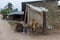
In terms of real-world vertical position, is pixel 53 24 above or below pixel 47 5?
below

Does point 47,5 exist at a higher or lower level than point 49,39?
higher

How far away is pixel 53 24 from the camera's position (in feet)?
64.7

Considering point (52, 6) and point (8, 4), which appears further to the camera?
point (8, 4)

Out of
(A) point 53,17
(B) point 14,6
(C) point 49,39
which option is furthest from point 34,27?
(B) point 14,6

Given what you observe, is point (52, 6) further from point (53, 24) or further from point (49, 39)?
A: point (49, 39)

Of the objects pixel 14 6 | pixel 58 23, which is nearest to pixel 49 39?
pixel 58 23

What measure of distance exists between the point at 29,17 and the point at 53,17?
259cm

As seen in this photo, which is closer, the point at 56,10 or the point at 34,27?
the point at 34,27

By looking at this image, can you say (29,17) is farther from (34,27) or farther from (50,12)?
(34,27)

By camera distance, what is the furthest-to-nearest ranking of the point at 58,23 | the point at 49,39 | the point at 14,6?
the point at 14,6 → the point at 58,23 → the point at 49,39

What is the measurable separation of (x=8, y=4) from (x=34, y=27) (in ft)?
136

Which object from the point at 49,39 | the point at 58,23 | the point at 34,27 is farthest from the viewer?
the point at 58,23

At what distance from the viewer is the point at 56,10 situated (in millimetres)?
20375

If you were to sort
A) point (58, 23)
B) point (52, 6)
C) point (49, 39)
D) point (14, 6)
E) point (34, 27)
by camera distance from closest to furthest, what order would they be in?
point (49, 39)
point (34, 27)
point (58, 23)
point (52, 6)
point (14, 6)
